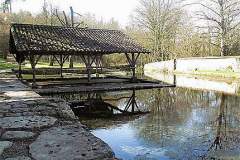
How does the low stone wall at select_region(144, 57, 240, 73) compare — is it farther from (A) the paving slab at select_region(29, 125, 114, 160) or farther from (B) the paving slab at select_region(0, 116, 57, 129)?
(A) the paving slab at select_region(29, 125, 114, 160)

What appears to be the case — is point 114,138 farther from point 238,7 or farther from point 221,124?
point 238,7

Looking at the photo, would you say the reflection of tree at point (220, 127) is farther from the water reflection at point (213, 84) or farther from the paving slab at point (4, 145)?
the paving slab at point (4, 145)

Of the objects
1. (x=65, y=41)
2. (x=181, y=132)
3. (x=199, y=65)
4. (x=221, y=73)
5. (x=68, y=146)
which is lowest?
(x=181, y=132)

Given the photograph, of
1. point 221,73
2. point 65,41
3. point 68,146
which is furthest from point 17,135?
point 221,73

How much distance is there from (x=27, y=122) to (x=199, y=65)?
72.4 ft

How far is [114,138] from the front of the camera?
23.3ft

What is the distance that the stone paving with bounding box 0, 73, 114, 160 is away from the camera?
3340 mm

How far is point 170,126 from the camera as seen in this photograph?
26.9 feet

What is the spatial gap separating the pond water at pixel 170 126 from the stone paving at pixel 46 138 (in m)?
1.44

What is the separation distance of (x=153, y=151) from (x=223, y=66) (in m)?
18.0

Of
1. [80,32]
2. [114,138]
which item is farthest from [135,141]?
[80,32]

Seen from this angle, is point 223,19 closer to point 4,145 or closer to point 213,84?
point 213,84

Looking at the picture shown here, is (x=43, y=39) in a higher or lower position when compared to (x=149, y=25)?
lower

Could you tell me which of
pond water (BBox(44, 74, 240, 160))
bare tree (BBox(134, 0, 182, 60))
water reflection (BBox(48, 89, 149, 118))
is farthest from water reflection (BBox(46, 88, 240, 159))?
bare tree (BBox(134, 0, 182, 60))
